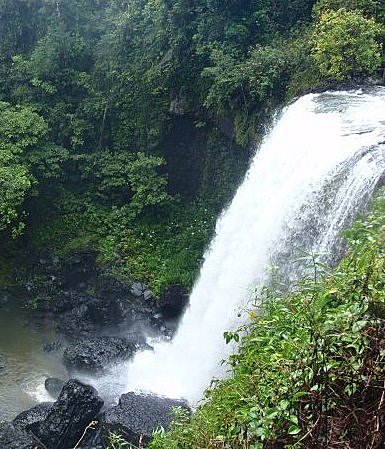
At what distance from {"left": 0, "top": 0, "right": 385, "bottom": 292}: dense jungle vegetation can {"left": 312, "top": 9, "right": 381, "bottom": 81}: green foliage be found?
622 millimetres

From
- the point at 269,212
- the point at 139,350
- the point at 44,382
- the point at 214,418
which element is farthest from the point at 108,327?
the point at 214,418

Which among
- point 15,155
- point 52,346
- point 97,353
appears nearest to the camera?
point 97,353

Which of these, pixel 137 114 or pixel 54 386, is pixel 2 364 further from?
pixel 137 114

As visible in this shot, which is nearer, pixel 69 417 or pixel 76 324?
pixel 69 417

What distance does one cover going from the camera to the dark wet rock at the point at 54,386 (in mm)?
10102

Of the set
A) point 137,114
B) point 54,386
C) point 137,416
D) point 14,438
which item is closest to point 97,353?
point 54,386

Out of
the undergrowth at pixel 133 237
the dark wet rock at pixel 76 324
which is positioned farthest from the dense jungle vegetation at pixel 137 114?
the dark wet rock at pixel 76 324

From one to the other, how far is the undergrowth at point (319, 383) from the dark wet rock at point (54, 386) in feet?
23.8

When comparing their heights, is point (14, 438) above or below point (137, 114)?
below

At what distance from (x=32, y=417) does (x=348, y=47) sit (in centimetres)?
856

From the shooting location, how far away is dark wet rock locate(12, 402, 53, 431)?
28.4 ft

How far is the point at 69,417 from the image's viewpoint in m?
8.77

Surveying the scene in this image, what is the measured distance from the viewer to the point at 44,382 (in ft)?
34.1

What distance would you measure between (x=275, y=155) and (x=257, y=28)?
489 centimetres
